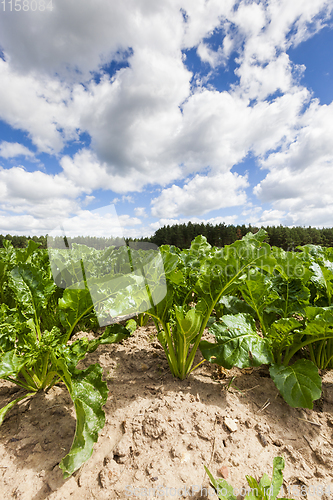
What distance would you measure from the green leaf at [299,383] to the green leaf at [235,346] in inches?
6.2

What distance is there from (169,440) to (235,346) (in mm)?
755

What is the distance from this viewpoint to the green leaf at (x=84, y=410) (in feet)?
3.77

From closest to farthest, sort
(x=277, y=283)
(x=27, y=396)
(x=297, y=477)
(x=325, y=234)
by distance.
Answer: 1. (x=297, y=477)
2. (x=27, y=396)
3. (x=277, y=283)
4. (x=325, y=234)

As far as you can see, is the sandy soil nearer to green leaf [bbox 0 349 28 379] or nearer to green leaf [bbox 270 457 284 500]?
green leaf [bbox 270 457 284 500]

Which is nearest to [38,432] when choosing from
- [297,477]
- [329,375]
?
[297,477]

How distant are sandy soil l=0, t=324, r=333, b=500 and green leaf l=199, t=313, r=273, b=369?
39cm

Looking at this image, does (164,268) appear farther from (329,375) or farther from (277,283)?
(329,375)

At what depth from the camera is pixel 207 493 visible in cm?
117

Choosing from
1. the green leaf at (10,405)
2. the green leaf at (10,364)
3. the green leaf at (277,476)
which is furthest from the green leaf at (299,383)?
the green leaf at (10,405)

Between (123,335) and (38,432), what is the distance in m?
0.82

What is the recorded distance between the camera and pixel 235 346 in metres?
1.65

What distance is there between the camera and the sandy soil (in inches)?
47.3

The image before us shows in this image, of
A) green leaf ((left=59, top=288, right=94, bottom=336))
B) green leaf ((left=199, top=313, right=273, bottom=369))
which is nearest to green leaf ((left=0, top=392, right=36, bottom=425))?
green leaf ((left=59, top=288, right=94, bottom=336))

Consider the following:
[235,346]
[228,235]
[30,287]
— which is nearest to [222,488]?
[235,346]
